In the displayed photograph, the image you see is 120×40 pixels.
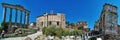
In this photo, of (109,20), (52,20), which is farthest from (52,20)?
(109,20)

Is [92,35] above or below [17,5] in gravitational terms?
below

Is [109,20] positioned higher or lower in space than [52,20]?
lower

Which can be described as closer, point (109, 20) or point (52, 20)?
point (109, 20)

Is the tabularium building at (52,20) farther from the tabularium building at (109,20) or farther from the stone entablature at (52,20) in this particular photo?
the tabularium building at (109,20)

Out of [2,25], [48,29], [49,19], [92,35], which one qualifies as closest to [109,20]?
[92,35]

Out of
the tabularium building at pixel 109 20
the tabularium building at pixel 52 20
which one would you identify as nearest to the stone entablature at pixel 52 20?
the tabularium building at pixel 52 20

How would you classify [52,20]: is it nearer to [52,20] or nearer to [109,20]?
[52,20]

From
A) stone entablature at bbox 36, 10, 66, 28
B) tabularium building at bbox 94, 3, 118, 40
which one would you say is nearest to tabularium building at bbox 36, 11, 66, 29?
stone entablature at bbox 36, 10, 66, 28

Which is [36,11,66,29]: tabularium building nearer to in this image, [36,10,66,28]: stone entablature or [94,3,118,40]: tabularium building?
[36,10,66,28]: stone entablature

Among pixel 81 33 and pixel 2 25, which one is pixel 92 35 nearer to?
pixel 81 33

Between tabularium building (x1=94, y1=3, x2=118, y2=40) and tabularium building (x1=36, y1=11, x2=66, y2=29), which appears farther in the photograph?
tabularium building (x1=36, y1=11, x2=66, y2=29)

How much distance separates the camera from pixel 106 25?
4916 centimetres

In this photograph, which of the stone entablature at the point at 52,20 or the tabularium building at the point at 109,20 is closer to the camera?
the tabularium building at the point at 109,20

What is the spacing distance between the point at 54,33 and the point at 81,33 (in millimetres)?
4563
